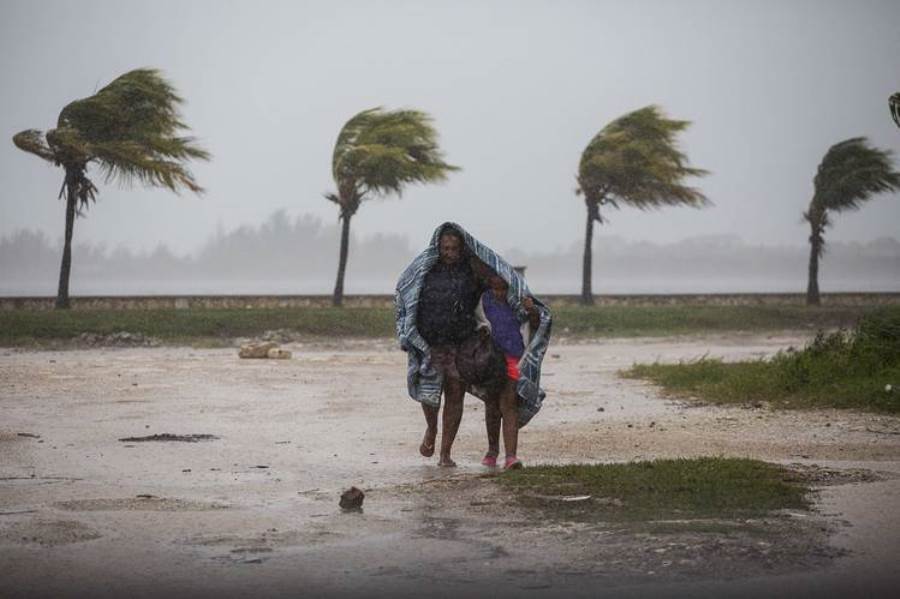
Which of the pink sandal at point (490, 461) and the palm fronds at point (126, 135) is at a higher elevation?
the palm fronds at point (126, 135)

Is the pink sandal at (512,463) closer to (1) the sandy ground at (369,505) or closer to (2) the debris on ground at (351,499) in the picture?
(1) the sandy ground at (369,505)

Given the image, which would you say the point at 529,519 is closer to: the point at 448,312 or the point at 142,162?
the point at 448,312

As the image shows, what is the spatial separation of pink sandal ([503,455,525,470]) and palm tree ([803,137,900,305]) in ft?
135

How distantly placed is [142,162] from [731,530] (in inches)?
1261

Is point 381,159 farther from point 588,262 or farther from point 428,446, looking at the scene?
point 428,446

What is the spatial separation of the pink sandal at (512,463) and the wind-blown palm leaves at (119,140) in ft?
93.1

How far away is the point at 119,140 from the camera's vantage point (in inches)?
1533

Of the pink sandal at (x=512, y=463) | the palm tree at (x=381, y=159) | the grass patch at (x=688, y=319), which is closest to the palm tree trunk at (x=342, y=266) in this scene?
the palm tree at (x=381, y=159)

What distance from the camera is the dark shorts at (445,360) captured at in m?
11.1

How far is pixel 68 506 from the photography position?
909 cm

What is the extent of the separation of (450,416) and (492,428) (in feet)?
1.15

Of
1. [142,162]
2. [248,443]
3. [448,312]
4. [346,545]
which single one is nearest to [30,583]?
[346,545]

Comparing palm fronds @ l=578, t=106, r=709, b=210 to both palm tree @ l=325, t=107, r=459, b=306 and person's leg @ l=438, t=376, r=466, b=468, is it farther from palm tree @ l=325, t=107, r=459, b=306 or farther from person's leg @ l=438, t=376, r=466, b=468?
person's leg @ l=438, t=376, r=466, b=468

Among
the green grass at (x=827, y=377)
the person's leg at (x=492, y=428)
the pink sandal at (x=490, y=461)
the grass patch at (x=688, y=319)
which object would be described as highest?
the grass patch at (x=688, y=319)
